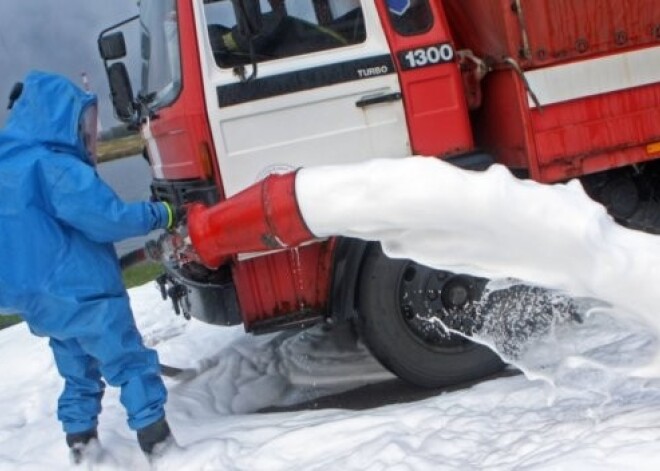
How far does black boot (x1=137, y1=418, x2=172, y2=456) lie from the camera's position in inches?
153

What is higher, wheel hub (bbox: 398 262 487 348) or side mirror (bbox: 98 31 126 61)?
side mirror (bbox: 98 31 126 61)

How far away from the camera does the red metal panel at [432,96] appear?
441cm

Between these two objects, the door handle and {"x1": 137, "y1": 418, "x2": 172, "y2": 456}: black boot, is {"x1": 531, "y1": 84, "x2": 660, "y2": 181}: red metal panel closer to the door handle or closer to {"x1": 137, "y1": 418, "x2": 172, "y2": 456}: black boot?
the door handle

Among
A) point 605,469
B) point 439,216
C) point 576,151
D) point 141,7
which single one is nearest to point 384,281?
point 576,151

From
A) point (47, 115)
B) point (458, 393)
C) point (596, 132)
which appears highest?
point (47, 115)

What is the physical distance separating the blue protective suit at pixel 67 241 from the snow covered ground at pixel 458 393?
0.50 metres

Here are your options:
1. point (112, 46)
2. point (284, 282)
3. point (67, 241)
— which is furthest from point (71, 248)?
point (112, 46)

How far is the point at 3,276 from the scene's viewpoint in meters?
3.64

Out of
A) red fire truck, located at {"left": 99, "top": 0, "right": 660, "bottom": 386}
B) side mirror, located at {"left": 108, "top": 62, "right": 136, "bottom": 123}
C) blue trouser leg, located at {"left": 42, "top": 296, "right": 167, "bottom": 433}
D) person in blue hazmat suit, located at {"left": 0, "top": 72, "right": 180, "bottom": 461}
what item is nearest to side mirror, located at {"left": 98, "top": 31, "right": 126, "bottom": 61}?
side mirror, located at {"left": 108, "top": 62, "right": 136, "bottom": 123}

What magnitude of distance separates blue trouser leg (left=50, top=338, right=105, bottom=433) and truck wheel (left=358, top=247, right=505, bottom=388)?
1.45 metres

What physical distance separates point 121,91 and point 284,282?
181 centimetres

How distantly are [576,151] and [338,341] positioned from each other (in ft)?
7.33

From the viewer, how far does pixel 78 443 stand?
4039mm

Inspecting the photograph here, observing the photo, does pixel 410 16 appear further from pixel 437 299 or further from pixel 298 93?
pixel 437 299
